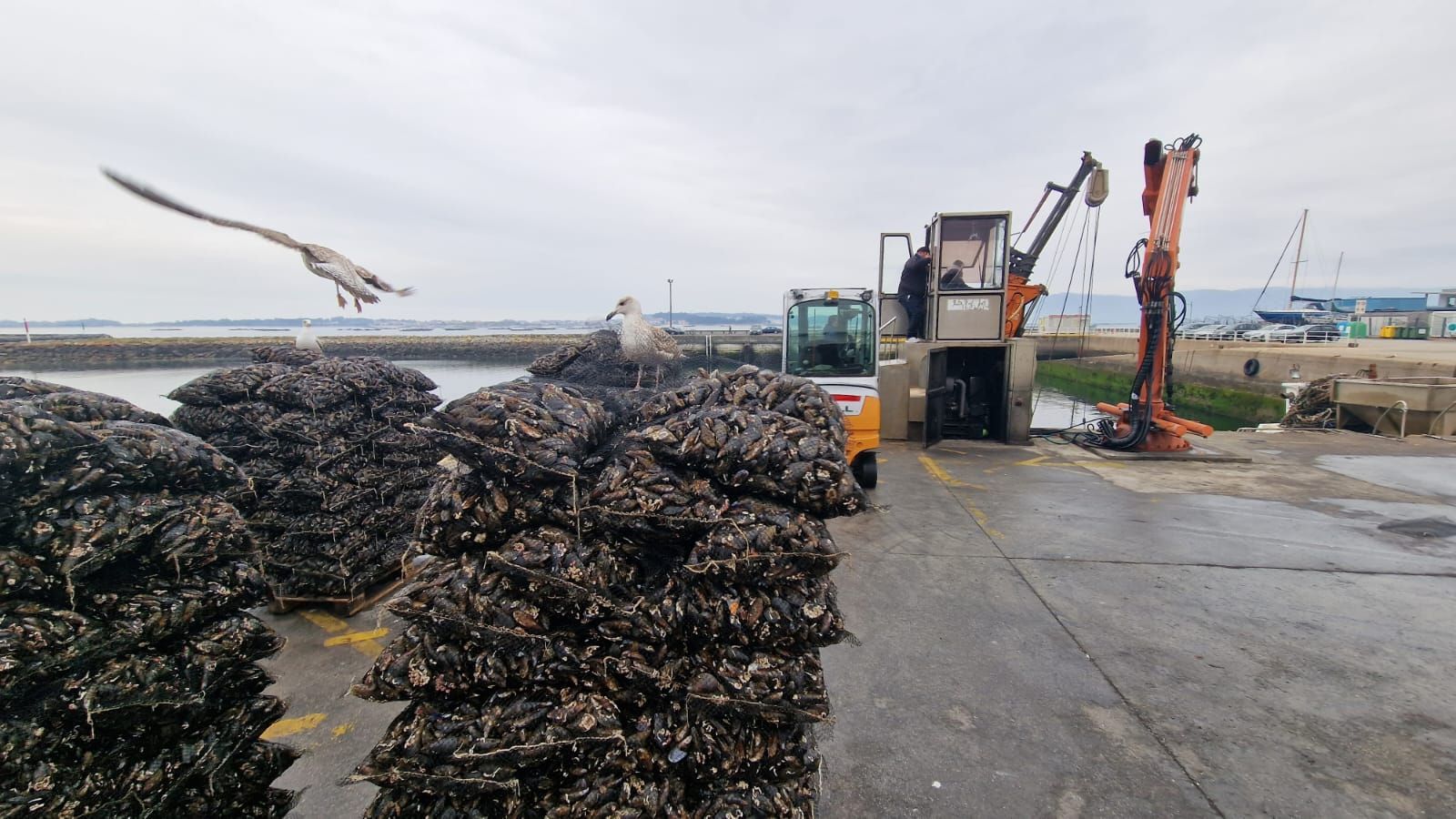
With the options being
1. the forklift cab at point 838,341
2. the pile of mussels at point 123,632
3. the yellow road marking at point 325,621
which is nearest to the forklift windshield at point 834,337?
the forklift cab at point 838,341

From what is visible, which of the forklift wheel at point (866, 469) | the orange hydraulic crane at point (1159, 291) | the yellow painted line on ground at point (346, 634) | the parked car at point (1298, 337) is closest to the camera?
the yellow painted line on ground at point (346, 634)

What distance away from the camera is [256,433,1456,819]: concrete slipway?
8.37 feet

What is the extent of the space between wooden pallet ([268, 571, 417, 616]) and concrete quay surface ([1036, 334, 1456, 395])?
10.8m

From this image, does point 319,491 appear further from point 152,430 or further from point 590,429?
point 590,429

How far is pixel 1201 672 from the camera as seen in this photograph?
3375mm

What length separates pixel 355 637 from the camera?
12.2 feet

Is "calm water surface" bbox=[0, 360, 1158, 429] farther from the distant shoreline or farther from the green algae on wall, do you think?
the distant shoreline

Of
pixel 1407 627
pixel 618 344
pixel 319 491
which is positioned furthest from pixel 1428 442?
pixel 319 491

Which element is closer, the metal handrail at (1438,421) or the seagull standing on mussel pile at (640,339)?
the seagull standing on mussel pile at (640,339)

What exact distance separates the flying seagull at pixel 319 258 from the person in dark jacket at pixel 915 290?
28.5ft

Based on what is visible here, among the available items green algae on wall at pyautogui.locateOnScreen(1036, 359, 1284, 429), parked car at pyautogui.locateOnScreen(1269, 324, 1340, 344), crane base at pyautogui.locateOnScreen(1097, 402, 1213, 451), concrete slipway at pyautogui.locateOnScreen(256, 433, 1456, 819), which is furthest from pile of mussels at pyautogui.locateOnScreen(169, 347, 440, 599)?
parked car at pyautogui.locateOnScreen(1269, 324, 1340, 344)

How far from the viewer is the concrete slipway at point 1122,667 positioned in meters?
2.55

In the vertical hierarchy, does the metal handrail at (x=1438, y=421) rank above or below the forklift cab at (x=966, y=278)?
below

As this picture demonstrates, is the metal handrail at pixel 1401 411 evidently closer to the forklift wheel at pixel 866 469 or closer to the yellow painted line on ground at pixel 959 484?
the yellow painted line on ground at pixel 959 484
